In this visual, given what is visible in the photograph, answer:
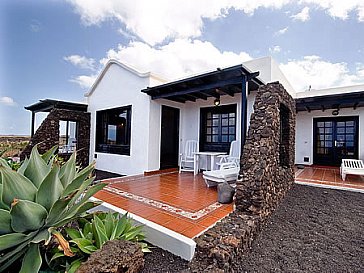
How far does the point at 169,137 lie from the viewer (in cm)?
883

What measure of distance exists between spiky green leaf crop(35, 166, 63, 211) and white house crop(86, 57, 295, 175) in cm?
527

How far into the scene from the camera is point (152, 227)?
2.95 metres

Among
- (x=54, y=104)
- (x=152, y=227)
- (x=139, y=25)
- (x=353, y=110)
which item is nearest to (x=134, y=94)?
(x=139, y=25)

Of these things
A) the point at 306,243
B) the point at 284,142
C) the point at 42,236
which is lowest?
the point at 306,243

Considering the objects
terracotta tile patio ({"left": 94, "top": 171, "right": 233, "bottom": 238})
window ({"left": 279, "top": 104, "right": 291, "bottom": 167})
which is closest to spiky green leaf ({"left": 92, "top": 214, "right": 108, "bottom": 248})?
terracotta tile patio ({"left": 94, "top": 171, "right": 233, "bottom": 238})

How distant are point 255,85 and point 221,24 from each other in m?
4.46

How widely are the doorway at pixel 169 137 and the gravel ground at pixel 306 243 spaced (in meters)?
5.13

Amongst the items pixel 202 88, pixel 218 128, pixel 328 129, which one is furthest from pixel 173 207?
pixel 328 129

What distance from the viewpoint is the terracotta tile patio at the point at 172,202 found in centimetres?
331

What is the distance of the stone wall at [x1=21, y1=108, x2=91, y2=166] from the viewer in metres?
9.32

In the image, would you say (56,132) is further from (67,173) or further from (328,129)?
(328,129)

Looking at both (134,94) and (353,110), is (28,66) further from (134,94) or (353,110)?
(353,110)

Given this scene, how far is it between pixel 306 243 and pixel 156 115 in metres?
6.30

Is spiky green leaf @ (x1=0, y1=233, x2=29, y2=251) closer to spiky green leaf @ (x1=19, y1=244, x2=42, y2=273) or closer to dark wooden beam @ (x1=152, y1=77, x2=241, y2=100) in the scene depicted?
spiky green leaf @ (x1=19, y1=244, x2=42, y2=273)
